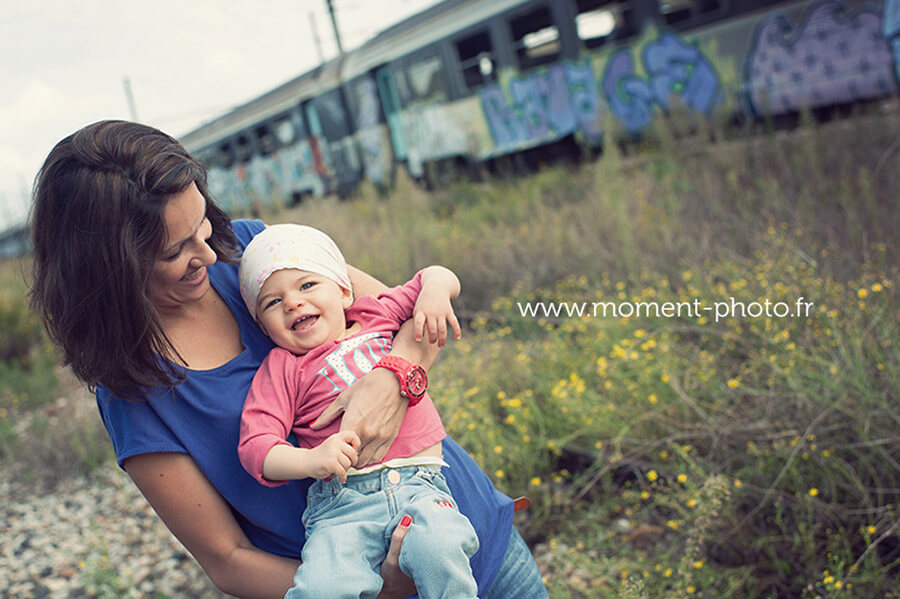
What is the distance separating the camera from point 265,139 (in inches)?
691

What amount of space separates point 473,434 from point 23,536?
2.90m

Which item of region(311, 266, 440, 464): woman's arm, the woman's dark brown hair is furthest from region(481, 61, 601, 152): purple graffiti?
the woman's dark brown hair

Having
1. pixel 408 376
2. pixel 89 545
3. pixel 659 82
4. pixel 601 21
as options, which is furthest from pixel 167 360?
pixel 601 21

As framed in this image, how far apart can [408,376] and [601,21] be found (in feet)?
29.3

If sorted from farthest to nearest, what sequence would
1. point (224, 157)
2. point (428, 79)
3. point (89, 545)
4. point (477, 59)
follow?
point (224, 157), point (428, 79), point (477, 59), point (89, 545)

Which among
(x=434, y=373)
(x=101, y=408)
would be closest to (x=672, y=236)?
(x=434, y=373)

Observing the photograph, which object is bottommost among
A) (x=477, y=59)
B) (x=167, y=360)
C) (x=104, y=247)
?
(x=167, y=360)

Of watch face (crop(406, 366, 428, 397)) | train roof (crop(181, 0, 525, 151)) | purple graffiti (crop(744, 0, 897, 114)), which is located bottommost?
watch face (crop(406, 366, 428, 397))

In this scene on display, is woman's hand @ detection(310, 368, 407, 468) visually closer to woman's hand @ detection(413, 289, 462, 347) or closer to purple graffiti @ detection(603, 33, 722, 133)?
woman's hand @ detection(413, 289, 462, 347)

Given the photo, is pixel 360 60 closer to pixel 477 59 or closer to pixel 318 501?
pixel 477 59

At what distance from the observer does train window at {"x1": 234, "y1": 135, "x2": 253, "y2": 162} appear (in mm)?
18109

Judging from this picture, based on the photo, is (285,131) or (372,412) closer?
(372,412)

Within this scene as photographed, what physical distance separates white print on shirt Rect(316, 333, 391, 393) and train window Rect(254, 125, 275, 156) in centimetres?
1644

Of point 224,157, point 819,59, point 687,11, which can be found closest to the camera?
point 819,59
